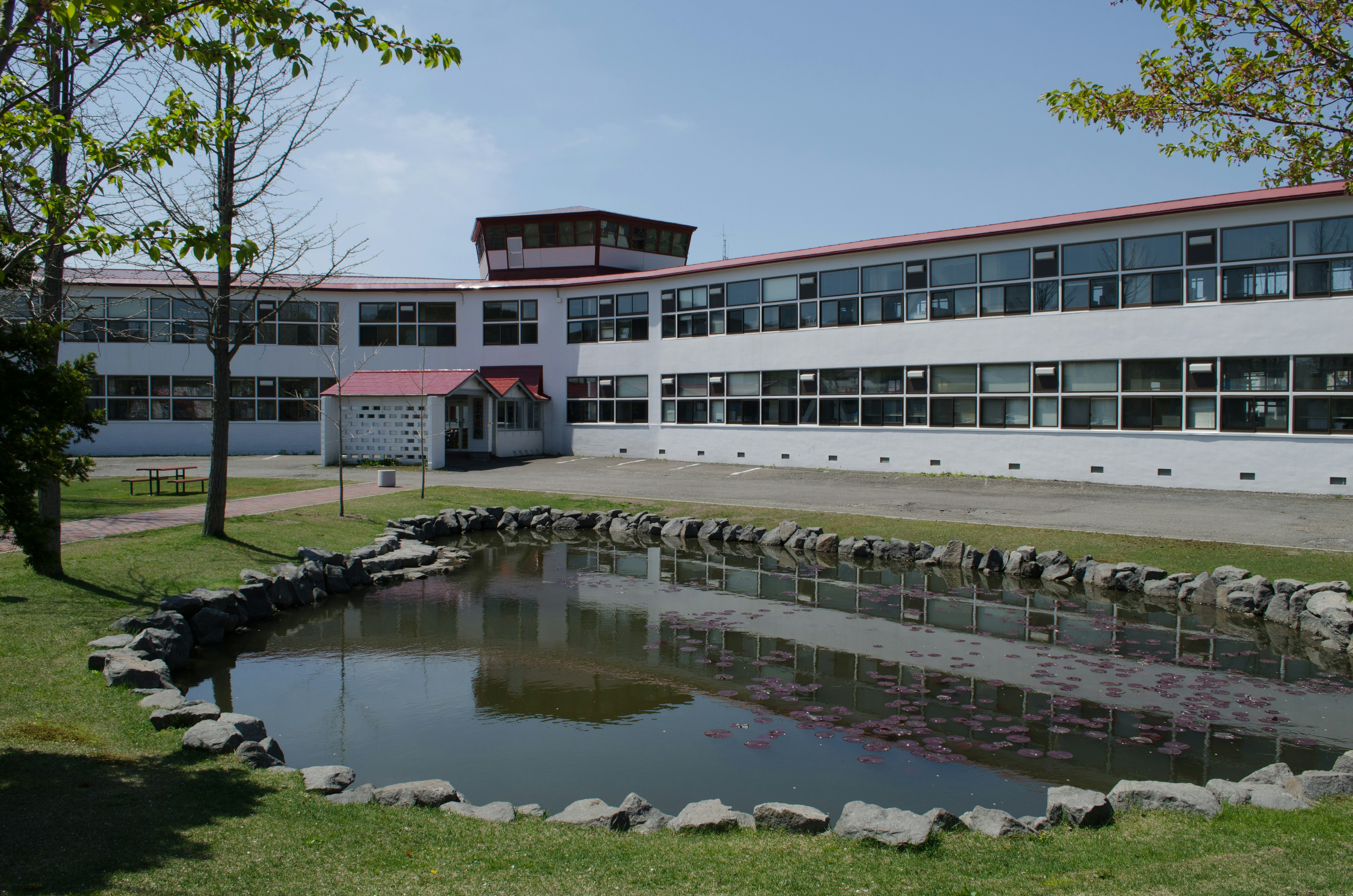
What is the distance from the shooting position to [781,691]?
8844mm

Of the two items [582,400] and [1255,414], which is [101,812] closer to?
[1255,414]

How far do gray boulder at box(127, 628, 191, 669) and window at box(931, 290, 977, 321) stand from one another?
872 inches

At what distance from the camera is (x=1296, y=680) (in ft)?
30.4

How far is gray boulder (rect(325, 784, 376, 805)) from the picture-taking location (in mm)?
5590

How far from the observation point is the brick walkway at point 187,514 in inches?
568

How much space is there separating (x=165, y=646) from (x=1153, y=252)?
23320mm

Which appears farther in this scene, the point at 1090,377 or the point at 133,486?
the point at 1090,377

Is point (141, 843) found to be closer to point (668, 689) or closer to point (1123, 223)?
point (668, 689)

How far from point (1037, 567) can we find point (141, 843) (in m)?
13.2

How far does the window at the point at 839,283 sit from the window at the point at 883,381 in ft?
8.66

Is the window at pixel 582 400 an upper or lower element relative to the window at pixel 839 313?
lower

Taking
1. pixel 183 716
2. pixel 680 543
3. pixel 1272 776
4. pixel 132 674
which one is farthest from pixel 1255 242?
pixel 132 674

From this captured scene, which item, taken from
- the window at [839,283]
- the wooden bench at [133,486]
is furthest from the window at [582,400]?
the wooden bench at [133,486]

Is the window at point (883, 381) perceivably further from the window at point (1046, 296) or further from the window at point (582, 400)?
the window at point (582, 400)
